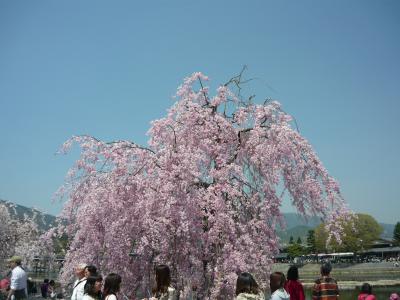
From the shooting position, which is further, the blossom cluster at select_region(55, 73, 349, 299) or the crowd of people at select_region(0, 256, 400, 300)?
the blossom cluster at select_region(55, 73, 349, 299)

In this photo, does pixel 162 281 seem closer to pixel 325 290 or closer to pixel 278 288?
pixel 278 288

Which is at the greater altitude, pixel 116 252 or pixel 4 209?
pixel 4 209

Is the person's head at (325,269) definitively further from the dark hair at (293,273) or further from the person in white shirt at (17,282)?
the person in white shirt at (17,282)

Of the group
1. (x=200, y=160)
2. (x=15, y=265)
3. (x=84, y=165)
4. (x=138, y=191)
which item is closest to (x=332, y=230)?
(x=200, y=160)

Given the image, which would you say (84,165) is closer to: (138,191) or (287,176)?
(138,191)

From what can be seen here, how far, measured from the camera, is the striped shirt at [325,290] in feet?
23.7

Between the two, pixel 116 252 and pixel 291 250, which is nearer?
pixel 116 252

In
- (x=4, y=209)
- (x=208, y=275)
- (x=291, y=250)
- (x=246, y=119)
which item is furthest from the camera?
(x=291, y=250)

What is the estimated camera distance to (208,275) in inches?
370

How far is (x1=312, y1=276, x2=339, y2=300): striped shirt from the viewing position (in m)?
7.21

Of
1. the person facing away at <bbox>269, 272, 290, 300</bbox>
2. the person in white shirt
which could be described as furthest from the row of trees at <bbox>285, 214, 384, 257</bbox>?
the person facing away at <bbox>269, 272, 290, 300</bbox>

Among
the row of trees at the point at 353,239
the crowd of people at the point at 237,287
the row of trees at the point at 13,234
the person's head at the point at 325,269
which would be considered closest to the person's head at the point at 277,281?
the crowd of people at the point at 237,287

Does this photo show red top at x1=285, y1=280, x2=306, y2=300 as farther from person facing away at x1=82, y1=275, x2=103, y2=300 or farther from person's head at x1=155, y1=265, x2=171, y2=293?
person facing away at x1=82, y1=275, x2=103, y2=300

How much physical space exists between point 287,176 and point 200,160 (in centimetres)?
222
